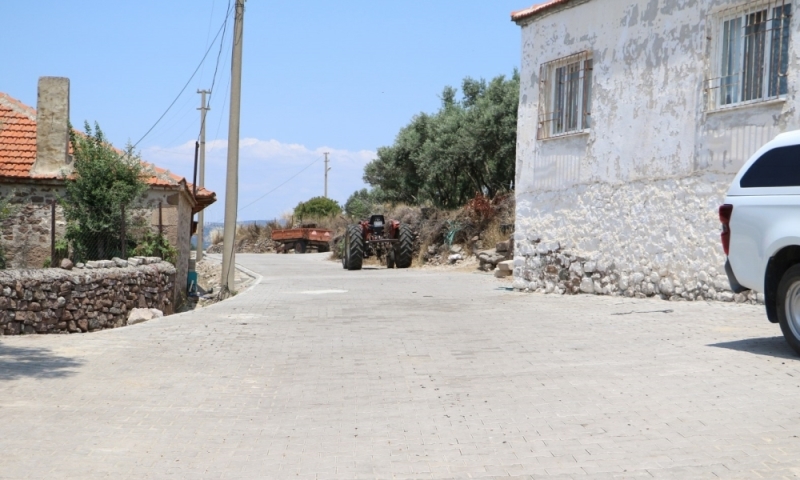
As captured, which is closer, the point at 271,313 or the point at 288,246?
the point at 271,313

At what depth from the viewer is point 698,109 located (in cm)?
1375

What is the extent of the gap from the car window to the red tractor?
20.5 meters

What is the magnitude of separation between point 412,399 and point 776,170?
4305 mm

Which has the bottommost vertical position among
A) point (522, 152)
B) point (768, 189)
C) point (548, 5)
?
point (768, 189)

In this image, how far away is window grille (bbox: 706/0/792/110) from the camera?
12.6 metres

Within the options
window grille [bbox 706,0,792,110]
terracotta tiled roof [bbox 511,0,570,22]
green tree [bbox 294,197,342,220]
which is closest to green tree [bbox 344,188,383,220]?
green tree [bbox 294,197,342,220]

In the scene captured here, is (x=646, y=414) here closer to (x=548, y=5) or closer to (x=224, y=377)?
(x=224, y=377)

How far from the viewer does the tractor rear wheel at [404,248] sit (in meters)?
29.6

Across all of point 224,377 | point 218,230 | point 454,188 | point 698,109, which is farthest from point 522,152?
point 218,230

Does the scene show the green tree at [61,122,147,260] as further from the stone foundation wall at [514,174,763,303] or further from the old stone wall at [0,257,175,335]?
the stone foundation wall at [514,174,763,303]

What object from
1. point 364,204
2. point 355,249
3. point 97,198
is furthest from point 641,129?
point 364,204

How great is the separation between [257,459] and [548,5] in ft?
43.2

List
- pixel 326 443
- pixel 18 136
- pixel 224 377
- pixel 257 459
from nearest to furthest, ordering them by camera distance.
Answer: pixel 257 459 < pixel 326 443 < pixel 224 377 < pixel 18 136

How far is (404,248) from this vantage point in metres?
29.7
